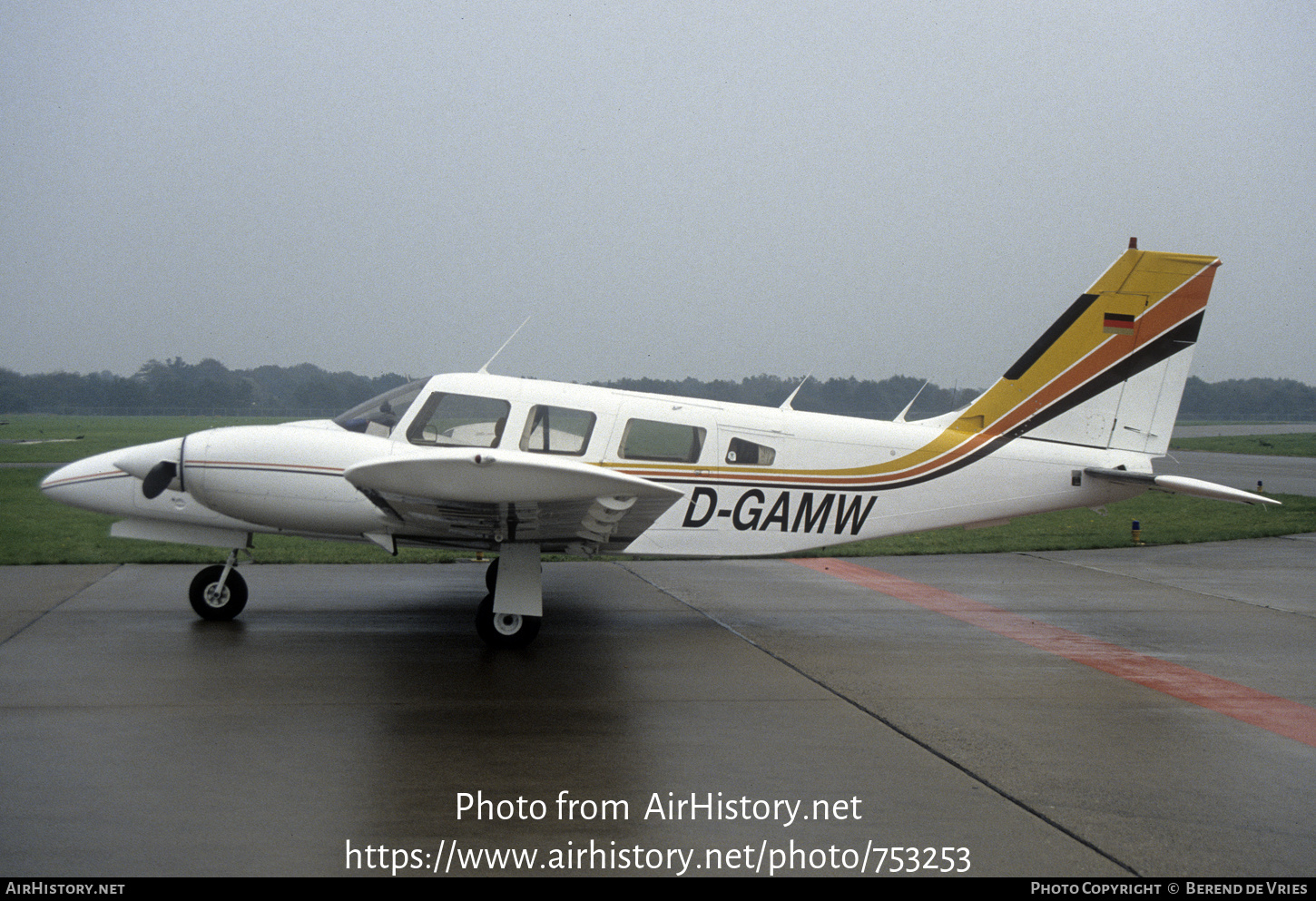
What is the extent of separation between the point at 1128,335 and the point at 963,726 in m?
5.53

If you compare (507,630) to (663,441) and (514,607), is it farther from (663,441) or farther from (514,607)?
(663,441)

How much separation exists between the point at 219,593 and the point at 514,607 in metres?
2.97

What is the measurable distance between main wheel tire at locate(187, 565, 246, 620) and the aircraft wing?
1693mm

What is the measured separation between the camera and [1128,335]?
10125 millimetres

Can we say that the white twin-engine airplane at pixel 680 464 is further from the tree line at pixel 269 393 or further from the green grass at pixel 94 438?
the green grass at pixel 94 438

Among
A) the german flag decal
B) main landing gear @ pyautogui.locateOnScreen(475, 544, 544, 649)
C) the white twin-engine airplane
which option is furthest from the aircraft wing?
the german flag decal

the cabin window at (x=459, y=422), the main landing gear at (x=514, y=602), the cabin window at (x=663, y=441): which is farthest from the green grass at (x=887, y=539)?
the main landing gear at (x=514, y=602)

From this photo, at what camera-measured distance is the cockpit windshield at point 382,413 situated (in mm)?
9016

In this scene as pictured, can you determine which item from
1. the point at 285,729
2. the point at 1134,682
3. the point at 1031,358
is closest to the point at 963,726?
the point at 1134,682

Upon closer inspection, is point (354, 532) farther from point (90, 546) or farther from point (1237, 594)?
point (1237, 594)

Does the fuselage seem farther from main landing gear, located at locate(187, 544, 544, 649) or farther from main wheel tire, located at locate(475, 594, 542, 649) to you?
main wheel tire, located at locate(475, 594, 542, 649)

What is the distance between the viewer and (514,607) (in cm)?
834

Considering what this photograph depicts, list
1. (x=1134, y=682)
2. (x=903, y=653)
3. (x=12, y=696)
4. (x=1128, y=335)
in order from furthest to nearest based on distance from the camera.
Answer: (x=1128, y=335) < (x=903, y=653) < (x=1134, y=682) < (x=12, y=696)

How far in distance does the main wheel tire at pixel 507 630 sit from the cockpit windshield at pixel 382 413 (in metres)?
1.93
